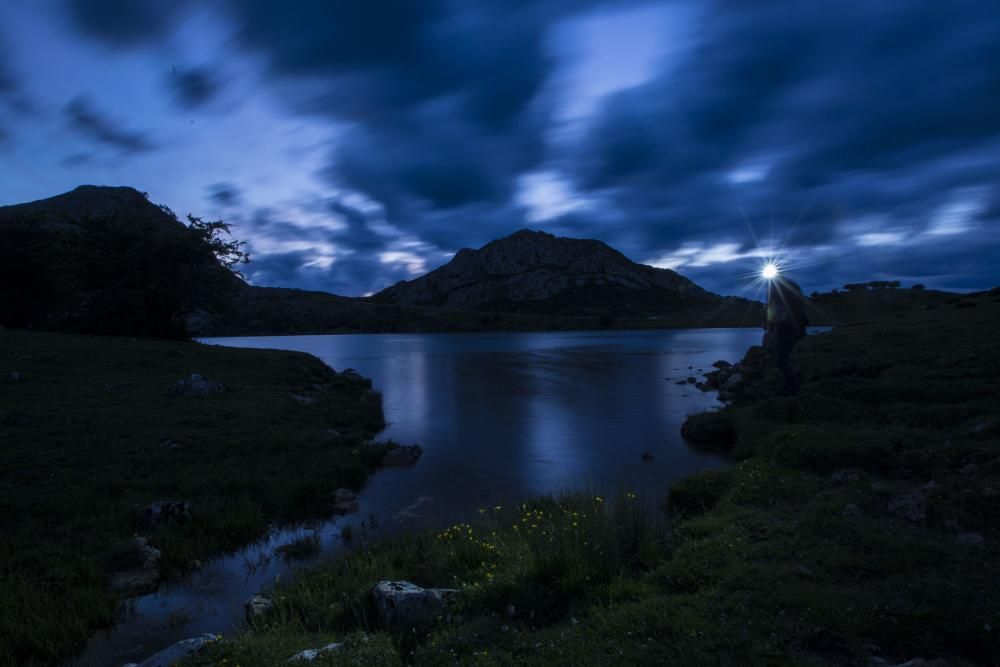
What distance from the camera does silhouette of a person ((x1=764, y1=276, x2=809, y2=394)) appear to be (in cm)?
2345

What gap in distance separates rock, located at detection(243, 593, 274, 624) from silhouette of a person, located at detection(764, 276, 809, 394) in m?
23.3

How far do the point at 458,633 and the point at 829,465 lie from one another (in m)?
11.9

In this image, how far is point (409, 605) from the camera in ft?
25.4

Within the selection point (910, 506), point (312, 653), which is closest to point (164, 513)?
point (312, 653)

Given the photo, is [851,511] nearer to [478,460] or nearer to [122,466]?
[478,460]

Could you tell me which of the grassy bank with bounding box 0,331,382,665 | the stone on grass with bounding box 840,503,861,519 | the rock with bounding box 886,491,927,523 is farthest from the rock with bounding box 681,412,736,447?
the grassy bank with bounding box 0,331,382,665

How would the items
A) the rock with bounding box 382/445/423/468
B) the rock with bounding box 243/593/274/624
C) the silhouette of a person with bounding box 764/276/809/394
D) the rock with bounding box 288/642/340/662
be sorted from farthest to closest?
the silhouette of a person with bounding box 764/276/809/394, the rock with bounding box 382/445/423/468, the rock with bounding box 243/593/274/624, the rock with bounding box 288/642/340/662

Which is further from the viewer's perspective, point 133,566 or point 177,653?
Result: point 133,566

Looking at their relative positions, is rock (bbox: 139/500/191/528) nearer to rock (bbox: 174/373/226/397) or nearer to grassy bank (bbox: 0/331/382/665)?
grassy bank (bbox: 0/331/382/665)

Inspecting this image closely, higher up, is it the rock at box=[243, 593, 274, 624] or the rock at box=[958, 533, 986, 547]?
the rock at box=[958, 533, 986, 547]

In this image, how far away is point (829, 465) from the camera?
13.9 m

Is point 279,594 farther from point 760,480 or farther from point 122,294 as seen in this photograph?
point 122,294

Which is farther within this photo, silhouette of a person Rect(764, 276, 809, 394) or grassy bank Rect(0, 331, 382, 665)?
silhouette of a person Rect(764, 276, 809, 394)

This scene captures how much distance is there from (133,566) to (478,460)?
500 inches
